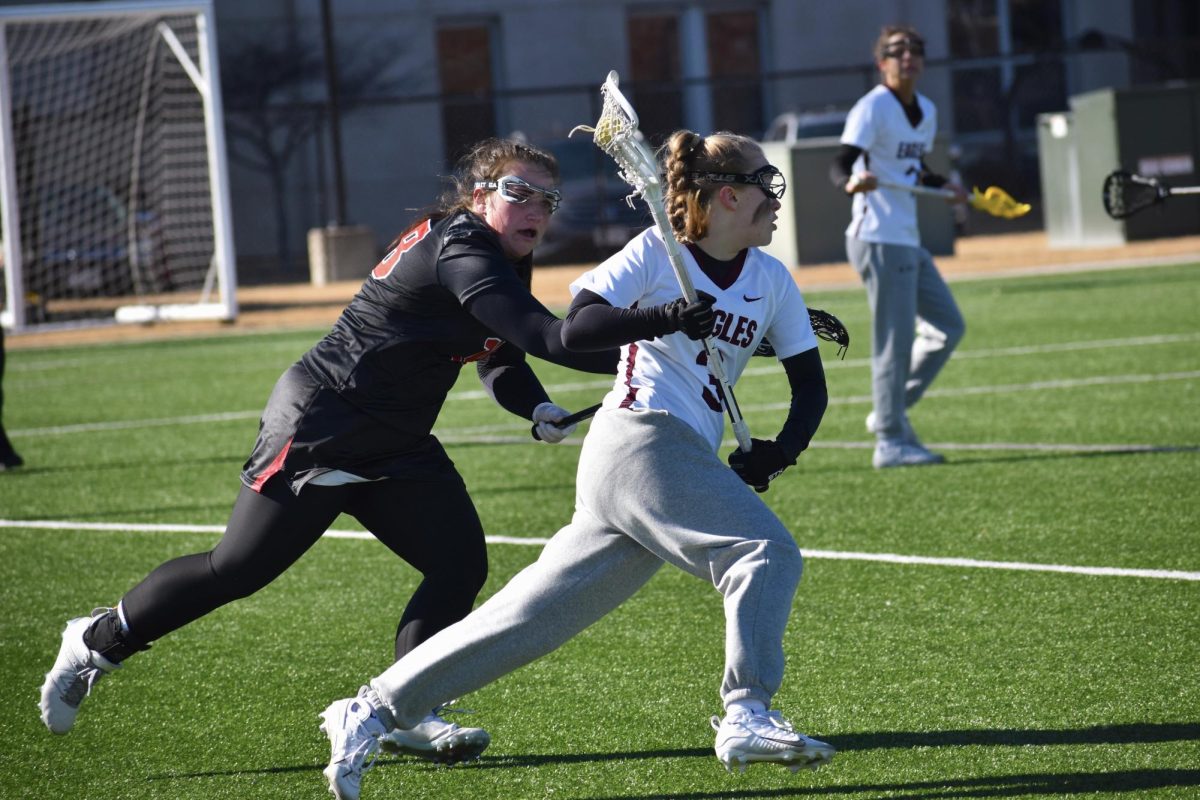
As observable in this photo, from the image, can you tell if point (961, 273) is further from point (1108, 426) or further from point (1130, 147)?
point (1108, 426)

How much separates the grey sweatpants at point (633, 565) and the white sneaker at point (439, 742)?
38 centimetres

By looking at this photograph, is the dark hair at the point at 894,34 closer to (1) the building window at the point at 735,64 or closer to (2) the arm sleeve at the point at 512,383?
(2) the arm sleeve at the point at 512,383

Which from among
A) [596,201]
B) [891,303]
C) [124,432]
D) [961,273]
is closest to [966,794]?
[891,303]

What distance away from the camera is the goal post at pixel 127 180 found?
59.7ft

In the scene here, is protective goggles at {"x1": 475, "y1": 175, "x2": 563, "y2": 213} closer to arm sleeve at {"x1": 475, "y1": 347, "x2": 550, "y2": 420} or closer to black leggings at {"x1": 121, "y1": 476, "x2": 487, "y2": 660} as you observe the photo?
arm sleeve at {"x1": 475, "y1": 347, "x2": 550, "y2": 420}

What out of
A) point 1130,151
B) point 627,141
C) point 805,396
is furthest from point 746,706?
→ point 1130,151

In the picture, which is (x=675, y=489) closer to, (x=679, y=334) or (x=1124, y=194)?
(x=679, y=334)

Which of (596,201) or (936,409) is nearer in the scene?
(936,409)

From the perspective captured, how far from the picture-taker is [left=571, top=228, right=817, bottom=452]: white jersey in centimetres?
389

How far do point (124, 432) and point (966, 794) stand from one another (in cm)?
864

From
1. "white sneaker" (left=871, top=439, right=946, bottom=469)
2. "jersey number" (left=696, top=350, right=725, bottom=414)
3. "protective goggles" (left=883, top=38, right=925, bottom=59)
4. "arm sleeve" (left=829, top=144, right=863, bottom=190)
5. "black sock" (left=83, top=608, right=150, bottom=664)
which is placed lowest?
"white sneaker" (left=871, top=439, right=946, bottom=469)

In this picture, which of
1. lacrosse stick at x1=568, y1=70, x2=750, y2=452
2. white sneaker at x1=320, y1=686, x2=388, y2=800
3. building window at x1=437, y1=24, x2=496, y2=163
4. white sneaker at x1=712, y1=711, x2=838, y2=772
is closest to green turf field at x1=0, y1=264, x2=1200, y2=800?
white sneaker at x1=320, y1=686, x2=388, y2=800

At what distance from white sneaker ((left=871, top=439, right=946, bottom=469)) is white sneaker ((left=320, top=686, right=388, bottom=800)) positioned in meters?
4.94

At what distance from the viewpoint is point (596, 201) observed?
90.3 feet
